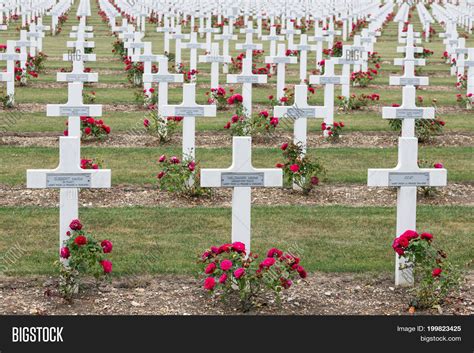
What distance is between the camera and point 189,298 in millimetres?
8328

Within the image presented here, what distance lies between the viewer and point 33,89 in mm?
21078

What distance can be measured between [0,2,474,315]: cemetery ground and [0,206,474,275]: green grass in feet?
0.06

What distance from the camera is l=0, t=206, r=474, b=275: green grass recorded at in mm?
9312

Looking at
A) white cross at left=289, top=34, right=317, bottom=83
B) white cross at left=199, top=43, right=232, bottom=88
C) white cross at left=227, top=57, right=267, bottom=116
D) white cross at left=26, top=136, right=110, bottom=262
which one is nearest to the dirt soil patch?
white cross at left=26, top=136, right=110, bottom=262

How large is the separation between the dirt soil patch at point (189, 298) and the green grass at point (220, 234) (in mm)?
329

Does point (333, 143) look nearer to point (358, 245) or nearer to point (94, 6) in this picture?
point (358, 245)

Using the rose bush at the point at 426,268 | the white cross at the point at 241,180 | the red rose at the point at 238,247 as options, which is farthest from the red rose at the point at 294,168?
the red rose at the point at 238,247

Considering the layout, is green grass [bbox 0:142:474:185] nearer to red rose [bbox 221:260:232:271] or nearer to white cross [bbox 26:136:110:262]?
white cross [bbox 26:136:110:262]

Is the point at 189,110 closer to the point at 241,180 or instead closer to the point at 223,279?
the point at 241,180

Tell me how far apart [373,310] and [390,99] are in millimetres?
12647

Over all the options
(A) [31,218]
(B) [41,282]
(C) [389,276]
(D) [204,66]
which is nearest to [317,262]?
(C) [389,276]

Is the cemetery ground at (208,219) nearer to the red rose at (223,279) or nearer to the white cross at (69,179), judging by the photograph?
the red rose at (223,279)

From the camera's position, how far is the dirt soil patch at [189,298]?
802cm

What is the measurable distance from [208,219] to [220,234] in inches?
26.2
